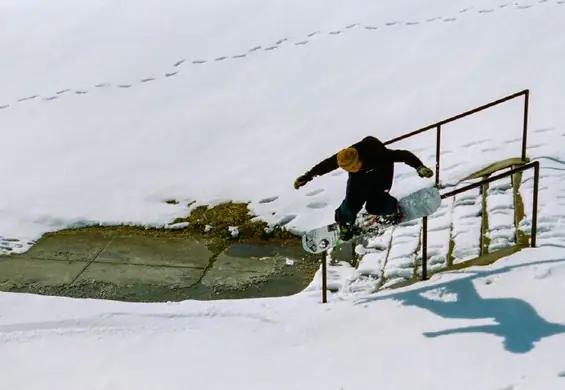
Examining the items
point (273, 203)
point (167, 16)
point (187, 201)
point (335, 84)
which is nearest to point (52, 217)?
point (187, 201)

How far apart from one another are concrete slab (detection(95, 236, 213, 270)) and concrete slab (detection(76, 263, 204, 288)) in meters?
0.12

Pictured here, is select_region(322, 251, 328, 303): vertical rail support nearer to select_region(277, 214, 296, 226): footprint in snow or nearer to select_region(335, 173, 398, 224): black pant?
select_region(335, 173, 398, 224): black pant

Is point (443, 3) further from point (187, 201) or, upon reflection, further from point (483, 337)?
point (483, 337)

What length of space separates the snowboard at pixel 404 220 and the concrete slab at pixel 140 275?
5.54ft

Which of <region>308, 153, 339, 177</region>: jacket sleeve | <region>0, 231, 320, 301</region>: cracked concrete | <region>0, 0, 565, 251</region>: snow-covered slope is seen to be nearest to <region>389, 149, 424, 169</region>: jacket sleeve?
<region>308, 153, 339, 177</region>: jacket sleeve

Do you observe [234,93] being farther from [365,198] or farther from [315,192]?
[365,198]

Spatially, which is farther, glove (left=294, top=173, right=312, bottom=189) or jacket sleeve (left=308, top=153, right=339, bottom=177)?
glove (left=294, top=173, right=312, bottom=189)

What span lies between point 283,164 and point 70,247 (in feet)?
11.5

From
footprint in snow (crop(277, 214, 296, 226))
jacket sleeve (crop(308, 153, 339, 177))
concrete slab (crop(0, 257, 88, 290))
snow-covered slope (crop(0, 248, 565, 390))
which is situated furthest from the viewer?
footprint in snow (crop(277, 214, 296, 226))

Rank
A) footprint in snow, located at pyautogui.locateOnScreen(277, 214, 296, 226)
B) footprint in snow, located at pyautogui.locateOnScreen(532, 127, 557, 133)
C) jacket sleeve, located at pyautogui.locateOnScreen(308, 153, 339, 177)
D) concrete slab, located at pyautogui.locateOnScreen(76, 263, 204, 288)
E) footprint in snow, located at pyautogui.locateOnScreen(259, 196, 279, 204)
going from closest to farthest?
jacket sleeve, located at pyautogui.locateOnScreen(308, 153, 339, 177), concrete slab, located at pyautogui.locateOnScreen(76, 263, 204, 288), footprint in snow, located at pyautogui.locateOnScreen(277, 214, 296, 226), footprint in snow, located at pyautogui.locateOnScreen(259, 196, 279, 204), footprint in snow, located at pyautogui.locateOnScreen(532, 127, 557, 133)

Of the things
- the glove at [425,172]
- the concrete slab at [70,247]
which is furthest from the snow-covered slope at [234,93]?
the glove at [425,172]

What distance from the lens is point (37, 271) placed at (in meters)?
8.35

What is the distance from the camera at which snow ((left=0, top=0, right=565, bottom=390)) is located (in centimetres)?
549

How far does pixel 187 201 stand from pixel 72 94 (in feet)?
18.2
